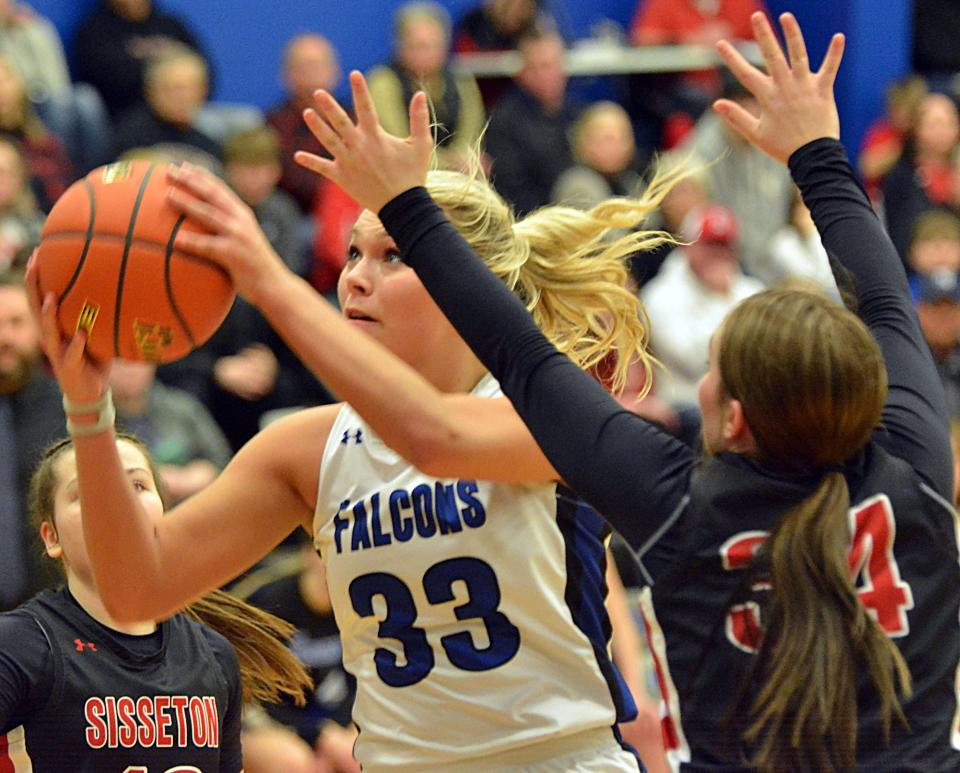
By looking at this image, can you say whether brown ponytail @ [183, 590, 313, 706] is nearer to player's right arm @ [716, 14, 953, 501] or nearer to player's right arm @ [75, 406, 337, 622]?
player's right arm @ [75, 406, 337, 622]

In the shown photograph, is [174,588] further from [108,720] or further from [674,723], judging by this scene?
[674,723]

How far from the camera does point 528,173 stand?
930cm

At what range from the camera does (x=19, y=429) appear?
17.7 ft

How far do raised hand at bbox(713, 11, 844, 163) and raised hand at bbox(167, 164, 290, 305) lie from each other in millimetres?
914

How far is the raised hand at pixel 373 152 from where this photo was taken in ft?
7.72

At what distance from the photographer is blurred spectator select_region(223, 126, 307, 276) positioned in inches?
306

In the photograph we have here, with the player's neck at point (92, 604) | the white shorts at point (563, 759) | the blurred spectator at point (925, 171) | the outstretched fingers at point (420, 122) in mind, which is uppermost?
the outstretched fingers at point (420, 122)

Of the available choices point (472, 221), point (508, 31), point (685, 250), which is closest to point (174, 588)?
point (472, 221)

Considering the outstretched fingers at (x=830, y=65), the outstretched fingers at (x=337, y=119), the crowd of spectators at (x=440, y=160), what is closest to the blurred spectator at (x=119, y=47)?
the crowd of spectators at (x=440, y=160)

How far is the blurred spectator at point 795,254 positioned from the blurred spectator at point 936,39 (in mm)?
2987

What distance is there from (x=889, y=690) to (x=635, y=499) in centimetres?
43

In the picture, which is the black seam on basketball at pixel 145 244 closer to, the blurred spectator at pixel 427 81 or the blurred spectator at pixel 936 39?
the blurred spectator at pixel 427 81

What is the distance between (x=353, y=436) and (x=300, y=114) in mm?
6084

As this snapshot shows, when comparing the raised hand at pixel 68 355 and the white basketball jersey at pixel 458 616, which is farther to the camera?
the white basketball jersey at pixel 458 616
